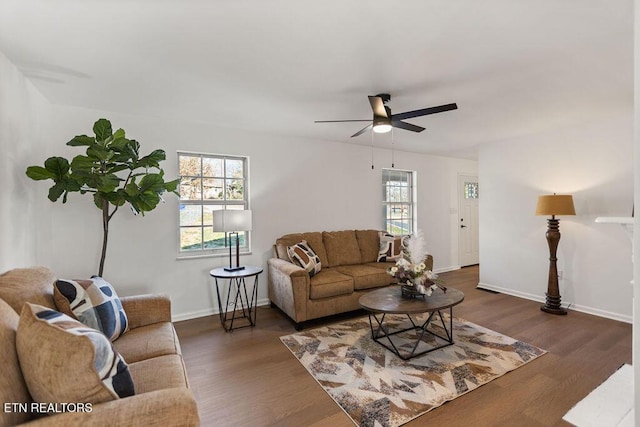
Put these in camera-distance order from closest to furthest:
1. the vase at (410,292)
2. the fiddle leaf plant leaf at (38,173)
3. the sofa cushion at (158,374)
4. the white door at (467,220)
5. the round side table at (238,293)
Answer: the sofa cushion at (158,374)
the fiddle leaf plant leaf at (38,173)
the vase at (410,292)
the round side table at (238,293)
the white door at (467,220)

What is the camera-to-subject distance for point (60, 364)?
3.23 ft

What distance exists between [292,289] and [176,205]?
5.83ft

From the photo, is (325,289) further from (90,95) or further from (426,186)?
(426,186)

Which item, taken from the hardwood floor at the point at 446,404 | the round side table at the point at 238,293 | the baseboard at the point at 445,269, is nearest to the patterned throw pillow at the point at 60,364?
the hardwood floor at the point at 446,404

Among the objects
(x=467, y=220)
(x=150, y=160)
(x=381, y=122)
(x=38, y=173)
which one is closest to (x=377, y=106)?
(x=381, y=122)

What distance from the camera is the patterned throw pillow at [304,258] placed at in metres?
3.47

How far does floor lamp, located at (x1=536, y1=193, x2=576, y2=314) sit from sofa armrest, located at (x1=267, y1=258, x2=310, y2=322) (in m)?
3.10

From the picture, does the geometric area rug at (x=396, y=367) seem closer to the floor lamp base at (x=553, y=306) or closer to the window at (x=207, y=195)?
the floor lamp base at (x=553, y=306)

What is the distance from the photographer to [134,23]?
1.71m

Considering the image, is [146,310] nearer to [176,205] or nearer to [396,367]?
[176,205]

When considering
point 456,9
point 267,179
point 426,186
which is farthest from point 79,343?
point 426,186

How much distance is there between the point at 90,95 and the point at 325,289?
3.05 m

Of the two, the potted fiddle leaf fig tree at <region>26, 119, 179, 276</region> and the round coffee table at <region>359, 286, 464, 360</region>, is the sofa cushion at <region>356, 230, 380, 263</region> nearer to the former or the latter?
the round coffee table at <region>359, 286, 464, 360</region>

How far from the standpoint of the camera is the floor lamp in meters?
3.54
